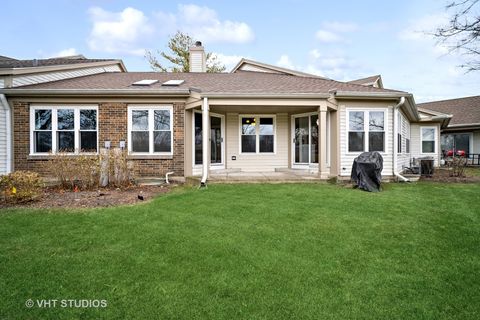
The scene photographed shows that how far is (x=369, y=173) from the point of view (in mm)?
7738

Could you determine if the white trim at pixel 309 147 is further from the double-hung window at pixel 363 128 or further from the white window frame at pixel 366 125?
the double-hung window at pixel 363 128

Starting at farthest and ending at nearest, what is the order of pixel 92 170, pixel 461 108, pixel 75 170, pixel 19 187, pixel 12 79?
pixel 461 108 → pixel 12 79 → pixel 92 170 → pixel 75 170 → pixel 19 187

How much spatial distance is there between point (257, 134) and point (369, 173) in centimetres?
460

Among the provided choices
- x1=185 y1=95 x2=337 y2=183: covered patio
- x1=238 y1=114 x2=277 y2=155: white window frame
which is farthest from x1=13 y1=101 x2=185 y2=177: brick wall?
x1=238 y1=114 x2=277 y2=155: white window frame

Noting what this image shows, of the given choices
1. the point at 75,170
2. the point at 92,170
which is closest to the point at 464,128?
the point at 92,170

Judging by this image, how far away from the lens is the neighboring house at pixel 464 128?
18.1 metres

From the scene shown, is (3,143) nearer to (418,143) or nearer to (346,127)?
(346,127)

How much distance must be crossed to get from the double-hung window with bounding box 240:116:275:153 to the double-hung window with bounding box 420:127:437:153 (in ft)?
35.5

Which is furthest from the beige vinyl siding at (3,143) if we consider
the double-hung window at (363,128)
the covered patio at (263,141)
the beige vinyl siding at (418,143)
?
the beige vinyl siding at (418,143)

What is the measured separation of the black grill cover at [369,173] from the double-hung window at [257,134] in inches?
152

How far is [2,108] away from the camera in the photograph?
864 centimetres

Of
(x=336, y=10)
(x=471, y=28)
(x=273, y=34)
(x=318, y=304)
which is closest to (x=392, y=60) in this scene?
(x=336, y=10)

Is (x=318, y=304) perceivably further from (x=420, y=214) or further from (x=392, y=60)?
(x=392, y=60)

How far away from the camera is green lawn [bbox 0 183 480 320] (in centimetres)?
239
